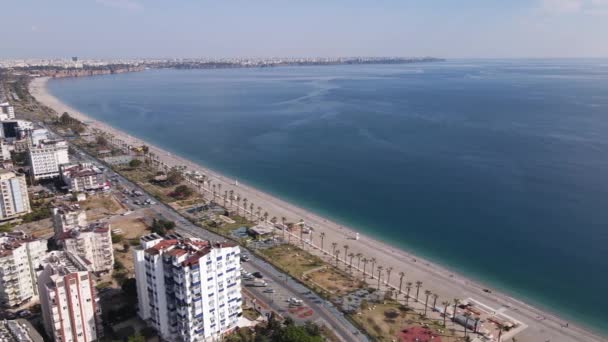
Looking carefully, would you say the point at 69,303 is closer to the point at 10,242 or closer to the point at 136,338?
the point at 136,338

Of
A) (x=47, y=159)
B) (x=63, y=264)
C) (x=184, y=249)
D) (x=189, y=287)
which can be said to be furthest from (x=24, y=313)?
(x=47, y=159)

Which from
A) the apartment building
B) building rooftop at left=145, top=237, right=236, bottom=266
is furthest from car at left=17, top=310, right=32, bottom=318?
the apartment building

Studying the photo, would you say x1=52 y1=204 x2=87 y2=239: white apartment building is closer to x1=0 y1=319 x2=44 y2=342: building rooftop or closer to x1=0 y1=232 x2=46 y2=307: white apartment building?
x1=0 y1=232 x2=46 y2=307: white apartment building

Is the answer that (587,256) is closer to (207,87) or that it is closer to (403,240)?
(403,240)

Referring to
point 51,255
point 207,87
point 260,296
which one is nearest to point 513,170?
point 260,296

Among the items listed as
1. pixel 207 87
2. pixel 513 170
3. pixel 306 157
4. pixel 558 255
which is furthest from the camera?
pixel 207 87

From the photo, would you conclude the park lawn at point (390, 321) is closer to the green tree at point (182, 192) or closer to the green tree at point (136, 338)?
the green tree at point (136, 338)
